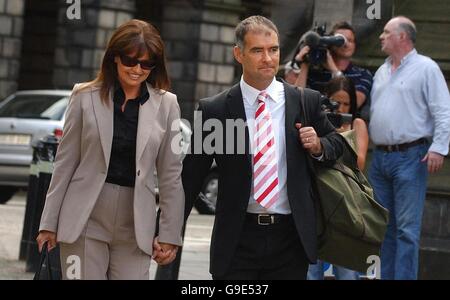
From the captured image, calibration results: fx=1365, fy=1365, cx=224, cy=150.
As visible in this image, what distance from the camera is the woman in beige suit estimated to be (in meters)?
5.81

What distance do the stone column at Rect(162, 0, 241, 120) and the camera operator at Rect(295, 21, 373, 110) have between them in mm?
22080

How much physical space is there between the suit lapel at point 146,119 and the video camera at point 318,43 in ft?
8.60

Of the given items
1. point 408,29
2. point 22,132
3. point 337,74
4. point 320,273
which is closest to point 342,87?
point 337,74

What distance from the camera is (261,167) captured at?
5.92m

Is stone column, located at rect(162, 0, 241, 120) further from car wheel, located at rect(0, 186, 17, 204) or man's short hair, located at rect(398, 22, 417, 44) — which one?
man's short hair, located at rect(398, 22, 417, 44)

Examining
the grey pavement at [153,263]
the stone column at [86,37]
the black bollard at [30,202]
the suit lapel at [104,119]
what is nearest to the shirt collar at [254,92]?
the suit lapel at [104,119]

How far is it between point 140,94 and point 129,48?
214 mm

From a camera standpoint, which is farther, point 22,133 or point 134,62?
point 22,133

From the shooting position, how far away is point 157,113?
596 centimetres

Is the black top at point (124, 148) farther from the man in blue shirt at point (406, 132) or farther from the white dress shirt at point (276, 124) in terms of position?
the man in blue shirt at point (406, 132)

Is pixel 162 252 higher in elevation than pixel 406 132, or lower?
lower

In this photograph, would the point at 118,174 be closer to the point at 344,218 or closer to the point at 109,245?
the point at 109,245

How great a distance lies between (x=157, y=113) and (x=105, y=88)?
26 cm

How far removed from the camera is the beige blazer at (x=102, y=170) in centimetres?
580
